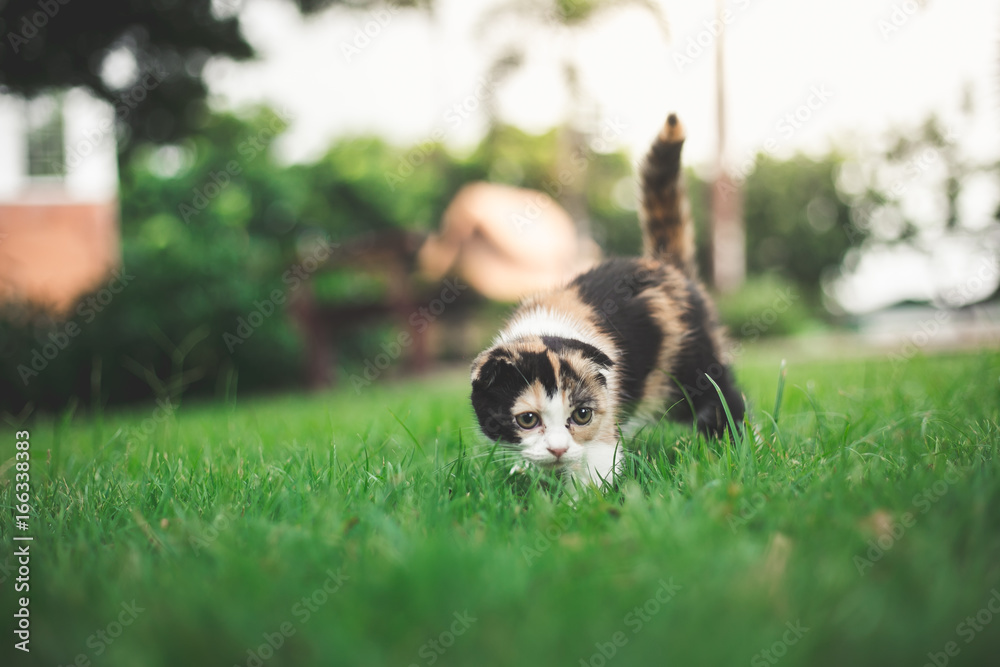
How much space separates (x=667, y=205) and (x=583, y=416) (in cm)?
132

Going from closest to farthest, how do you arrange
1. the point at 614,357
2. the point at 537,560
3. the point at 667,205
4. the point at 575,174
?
the point at 537,560 → the point at 614,357 → the point at 667,205 → the point at 575,174

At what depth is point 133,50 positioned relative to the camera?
21.3ft

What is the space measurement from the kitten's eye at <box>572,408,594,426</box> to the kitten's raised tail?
115 cm

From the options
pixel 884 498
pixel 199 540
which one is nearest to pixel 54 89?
pixel 199 540

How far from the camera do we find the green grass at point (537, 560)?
0.92 metres

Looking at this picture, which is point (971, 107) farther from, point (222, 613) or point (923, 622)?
point (222, 613)

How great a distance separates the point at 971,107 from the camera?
736cm

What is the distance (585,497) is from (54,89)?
7374 millimetres
